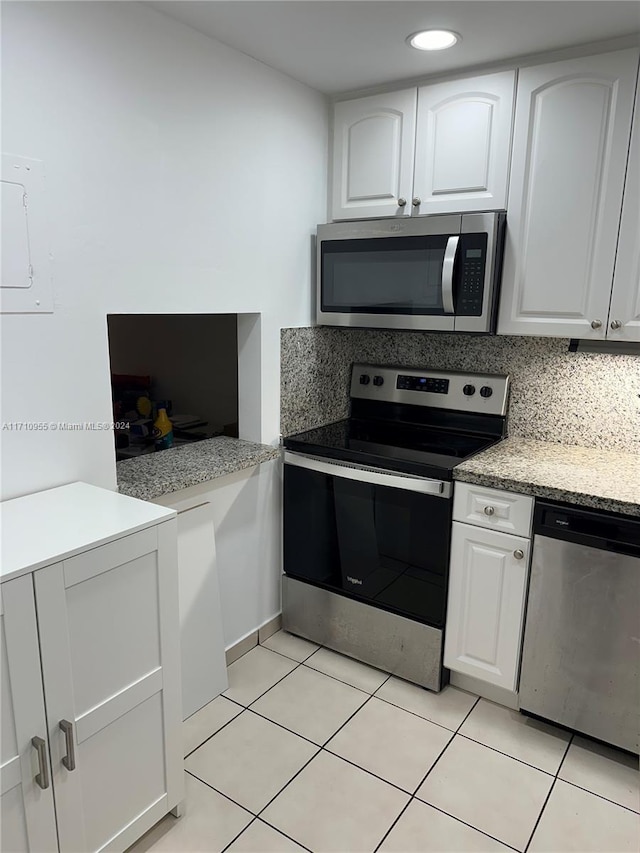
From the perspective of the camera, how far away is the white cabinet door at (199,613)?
6.84 ft

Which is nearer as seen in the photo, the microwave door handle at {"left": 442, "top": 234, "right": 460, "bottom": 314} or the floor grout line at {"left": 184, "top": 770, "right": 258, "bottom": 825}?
the floor grout line at {"left": 184, "top": 770, "right": 258, "bottom": 825}

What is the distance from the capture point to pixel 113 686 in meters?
1.45

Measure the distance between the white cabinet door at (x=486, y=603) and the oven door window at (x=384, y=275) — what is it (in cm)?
85

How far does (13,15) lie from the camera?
1.41 metres

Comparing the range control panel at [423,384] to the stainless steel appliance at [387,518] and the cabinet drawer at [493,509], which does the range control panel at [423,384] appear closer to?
the stainless steel appliance at [387,518]

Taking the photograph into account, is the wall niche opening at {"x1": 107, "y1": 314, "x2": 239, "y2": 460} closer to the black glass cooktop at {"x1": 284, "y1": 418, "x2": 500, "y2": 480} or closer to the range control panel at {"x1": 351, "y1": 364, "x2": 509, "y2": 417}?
the black glass cooktop at {"x1": 284, "y1": 418, "x2": 500, "y2": 480}

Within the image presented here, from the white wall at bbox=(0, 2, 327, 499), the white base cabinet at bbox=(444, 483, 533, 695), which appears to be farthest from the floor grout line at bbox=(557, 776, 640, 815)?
the white wall at bbox=(0, 2, 327, 499)

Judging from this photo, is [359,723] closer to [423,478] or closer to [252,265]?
[423,478]

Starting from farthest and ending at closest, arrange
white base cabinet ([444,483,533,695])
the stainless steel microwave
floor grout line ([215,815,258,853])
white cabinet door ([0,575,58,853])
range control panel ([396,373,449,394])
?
range control panel ([396,373,449,394]), the stainless steel microwave, white base cabinet ([444,483,533,695]), floor grout line ([215,815,258,853]), white cabinet door ([0,575,58,853])

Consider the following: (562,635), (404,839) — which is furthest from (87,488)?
(562,635)

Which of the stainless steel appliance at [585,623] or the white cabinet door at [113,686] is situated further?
the stainless steel appliance at [585,623]

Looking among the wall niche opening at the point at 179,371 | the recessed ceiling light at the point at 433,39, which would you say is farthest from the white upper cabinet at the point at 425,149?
the wall niche opening at the point at 179,371

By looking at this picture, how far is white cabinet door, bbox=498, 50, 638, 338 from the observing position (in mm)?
1887

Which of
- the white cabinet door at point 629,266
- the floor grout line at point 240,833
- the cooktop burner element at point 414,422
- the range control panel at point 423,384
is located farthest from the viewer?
the range control panel at point 423,384
